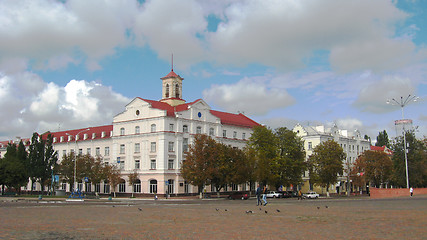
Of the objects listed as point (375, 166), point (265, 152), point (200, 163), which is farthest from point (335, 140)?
point (200, 163)

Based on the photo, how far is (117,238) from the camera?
43.9 feet

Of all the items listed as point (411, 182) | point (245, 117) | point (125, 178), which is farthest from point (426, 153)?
point (125, 178)

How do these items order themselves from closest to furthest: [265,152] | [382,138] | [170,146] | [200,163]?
[200,163] → [265,152] → [170,146] → [382,138]

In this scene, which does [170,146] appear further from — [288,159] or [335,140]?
[335,140]

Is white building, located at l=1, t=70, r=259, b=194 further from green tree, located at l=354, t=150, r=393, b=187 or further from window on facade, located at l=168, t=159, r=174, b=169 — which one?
green tree, located at l=354, t=150, r=393, b=187

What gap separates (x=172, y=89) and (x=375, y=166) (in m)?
44.9

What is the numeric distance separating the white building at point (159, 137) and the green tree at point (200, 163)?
7.04 metres

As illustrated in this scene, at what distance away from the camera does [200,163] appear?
6650 cm

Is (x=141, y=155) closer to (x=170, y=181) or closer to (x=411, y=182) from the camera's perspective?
(x=170, y=181)

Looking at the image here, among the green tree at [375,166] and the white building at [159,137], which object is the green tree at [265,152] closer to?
the white building at [159,137]

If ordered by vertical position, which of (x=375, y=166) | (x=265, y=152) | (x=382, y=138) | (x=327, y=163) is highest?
(x=382, y=138)

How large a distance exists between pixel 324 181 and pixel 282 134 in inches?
473

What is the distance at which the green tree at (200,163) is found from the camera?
6607cm

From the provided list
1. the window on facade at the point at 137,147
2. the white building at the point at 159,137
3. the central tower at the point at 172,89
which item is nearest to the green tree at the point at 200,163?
the white building at the point at 159,137
